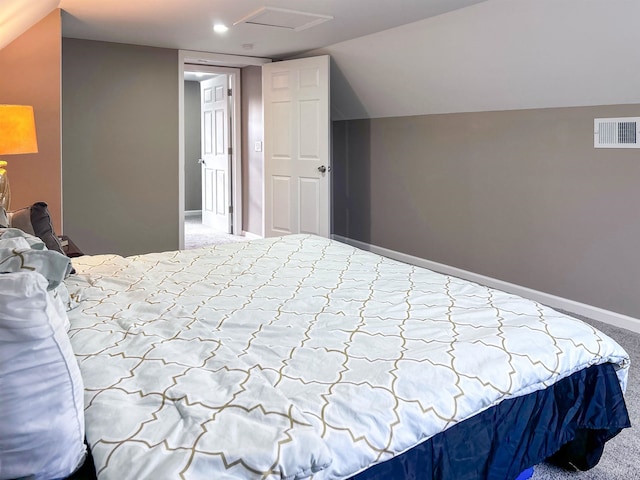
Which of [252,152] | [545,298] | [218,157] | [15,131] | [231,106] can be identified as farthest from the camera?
[218,157]

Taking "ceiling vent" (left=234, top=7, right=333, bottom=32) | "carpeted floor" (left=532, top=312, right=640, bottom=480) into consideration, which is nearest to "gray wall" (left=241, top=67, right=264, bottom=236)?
"ceiling vent" (left=234, top=7, right=333, bottom=32)

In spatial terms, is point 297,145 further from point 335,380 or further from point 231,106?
point 335,380

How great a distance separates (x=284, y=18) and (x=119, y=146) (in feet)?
7.05

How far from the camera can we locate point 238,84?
6816 millimetres

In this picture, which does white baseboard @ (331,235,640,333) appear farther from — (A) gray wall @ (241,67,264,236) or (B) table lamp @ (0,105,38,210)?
(B) table lamp @ (0,105,38,210)

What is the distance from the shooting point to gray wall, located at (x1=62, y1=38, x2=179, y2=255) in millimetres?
4922

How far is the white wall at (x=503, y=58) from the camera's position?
3211 mm

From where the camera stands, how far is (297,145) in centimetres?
555

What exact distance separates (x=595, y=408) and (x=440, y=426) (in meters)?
0.72

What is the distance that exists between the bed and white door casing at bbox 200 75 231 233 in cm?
494

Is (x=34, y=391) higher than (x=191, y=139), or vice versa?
(x=191, y=139)

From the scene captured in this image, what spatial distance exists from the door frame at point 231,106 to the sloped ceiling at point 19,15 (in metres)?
1.70

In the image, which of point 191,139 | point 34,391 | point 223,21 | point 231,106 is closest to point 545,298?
point 223,21

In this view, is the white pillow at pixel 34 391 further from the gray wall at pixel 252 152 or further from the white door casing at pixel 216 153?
the white door casing at pixel 216 153
